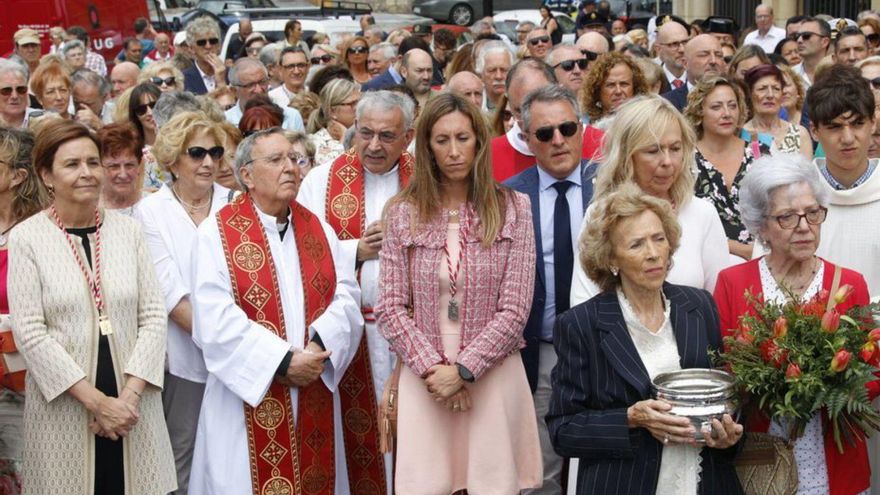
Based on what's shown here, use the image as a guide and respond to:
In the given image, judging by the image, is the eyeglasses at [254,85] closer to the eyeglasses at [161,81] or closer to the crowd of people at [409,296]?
the eyeglasses at [161,81]

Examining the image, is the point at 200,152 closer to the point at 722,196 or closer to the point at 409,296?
the point at 409,296

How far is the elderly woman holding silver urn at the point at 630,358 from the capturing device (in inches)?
187

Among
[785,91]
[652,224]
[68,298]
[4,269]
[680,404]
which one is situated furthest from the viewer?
[785,91]

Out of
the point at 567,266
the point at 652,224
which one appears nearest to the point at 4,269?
the point at 567,266

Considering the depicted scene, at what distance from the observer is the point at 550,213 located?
6.15 m

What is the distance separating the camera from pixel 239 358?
18.9 feet

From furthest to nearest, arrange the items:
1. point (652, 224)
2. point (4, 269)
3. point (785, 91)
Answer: point (785, 91)
point (4, 269)
point (652, 224)

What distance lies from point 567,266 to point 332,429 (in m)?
1.34

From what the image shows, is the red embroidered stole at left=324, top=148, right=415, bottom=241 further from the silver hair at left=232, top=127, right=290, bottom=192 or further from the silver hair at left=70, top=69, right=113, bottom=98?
the silver hair at left=70, top=69, right=113, bottom=98

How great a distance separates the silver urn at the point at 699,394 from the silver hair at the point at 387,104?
233 centimetres

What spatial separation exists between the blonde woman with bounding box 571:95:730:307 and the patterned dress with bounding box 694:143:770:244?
3.18 ft

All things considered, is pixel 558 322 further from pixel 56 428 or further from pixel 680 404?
pixel 56 428

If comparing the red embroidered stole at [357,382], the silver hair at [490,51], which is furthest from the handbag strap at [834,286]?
the silver hair at [490,51]

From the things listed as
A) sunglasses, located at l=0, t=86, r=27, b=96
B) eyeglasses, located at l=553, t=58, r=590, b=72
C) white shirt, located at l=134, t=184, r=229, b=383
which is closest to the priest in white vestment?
white shirt, located at l=134, t=184, r=229, b=383
